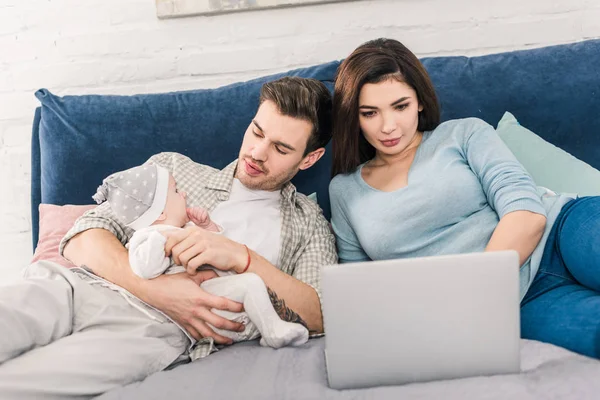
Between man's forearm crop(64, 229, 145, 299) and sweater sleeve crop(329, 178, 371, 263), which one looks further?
sweater sleeve crop(329, 178, 371, 263)

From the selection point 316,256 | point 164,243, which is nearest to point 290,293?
point 316,256

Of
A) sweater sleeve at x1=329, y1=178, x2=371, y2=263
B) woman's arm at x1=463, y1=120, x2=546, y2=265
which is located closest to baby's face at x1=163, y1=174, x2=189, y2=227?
sweater sleeve at x1=329, y1=178, x2=371, y2=263

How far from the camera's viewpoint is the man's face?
1.55 metres

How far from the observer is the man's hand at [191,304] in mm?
1286

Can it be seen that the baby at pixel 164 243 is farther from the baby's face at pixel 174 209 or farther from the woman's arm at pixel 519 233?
the woman's arm at pixel 519 233

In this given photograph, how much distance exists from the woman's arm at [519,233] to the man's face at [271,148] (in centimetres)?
53

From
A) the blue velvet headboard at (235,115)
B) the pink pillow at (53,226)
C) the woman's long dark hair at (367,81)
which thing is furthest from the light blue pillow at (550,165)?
the pink pillow at (53,226)

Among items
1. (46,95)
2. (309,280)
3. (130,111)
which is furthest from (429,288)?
(46,95)

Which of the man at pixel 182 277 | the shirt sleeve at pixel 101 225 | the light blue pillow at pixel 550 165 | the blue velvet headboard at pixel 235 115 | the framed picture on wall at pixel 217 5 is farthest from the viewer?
the framed picture on wall at pixel 217 5

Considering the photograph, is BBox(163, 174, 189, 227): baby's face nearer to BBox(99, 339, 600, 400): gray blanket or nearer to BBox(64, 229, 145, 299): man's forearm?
BBox(64, 229, 145, 299): man's forearm

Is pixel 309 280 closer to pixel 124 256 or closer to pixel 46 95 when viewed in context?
pixel 124 256

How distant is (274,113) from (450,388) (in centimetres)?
84

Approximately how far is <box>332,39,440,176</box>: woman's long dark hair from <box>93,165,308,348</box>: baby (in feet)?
1.37

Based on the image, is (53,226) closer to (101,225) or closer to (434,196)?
(101,225)
